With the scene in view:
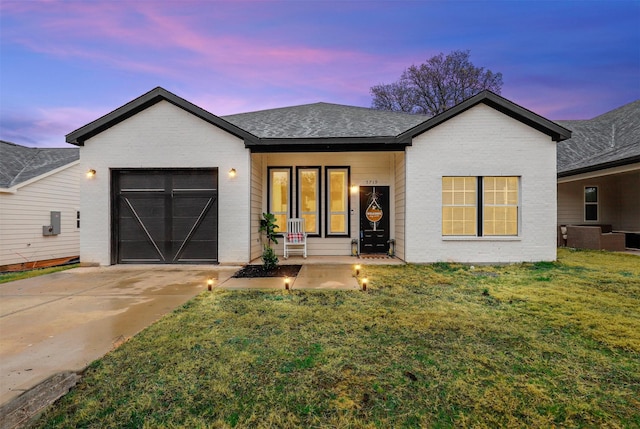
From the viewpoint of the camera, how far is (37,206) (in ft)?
37.3

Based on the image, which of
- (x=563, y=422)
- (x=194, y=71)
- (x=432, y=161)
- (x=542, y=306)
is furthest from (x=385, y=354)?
(x=194, y=71)

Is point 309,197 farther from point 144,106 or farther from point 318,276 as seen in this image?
point 144,106

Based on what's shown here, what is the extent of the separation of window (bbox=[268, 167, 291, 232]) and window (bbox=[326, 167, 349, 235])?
1308mm

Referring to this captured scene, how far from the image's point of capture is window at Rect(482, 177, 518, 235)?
25.3ft

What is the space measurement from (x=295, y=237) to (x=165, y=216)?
142 inches

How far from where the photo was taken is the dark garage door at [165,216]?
25.4ft

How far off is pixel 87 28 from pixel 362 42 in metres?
11.5

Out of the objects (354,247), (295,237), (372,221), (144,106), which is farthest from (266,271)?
(144,106)

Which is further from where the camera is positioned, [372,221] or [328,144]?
[372,221]

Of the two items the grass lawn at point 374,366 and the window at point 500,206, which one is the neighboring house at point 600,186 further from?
the grass lawn at point 374,366

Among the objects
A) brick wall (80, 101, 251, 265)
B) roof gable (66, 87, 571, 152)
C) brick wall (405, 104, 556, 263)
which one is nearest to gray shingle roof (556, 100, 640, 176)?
brick wall (405, 104, 556, 263)

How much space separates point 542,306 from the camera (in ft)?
13.3

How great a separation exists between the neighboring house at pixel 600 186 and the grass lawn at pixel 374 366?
9.33 m

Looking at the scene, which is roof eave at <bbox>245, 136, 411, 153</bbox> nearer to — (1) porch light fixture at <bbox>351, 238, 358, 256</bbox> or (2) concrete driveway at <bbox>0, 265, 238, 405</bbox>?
(1) porch light fixture at <bbox>351, 238, 358, 256</bbox>
